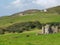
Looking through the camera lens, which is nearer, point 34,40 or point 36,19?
point 34,40

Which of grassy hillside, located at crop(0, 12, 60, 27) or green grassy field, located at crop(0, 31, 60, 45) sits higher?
green grassy field, located at crop(0, 31, 60, 45)

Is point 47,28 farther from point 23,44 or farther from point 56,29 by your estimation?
point 23,44

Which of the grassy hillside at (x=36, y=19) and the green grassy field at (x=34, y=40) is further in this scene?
the grassy hillside at (x=36, y=19)

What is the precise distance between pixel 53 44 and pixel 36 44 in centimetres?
233

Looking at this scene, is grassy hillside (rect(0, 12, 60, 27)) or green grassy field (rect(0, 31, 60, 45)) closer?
green grassy field (rect(0, 31, 60, 45))

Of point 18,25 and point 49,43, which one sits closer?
point 49,43

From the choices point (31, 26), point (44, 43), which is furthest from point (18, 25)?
point (44, 43)

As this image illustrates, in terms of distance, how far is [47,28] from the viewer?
72750 mm

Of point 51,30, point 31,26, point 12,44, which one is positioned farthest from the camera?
point 31,26

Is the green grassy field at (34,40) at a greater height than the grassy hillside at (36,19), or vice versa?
the green grassy field at (34,40)

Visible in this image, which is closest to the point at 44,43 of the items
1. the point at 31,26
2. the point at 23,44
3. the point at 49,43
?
the point at 49,43

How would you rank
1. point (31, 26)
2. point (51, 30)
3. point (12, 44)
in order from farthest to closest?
point (31, 26)
point (51, 30)
point (12, 44)

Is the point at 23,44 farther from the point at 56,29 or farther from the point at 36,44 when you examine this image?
the point at 56,29

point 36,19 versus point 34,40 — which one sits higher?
point 34,40
